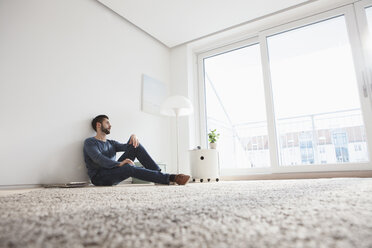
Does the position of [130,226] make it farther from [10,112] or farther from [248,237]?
[10,112]

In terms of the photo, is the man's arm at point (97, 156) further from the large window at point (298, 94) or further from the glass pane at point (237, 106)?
the glass pane at point (237, 106)

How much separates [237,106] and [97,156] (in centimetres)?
352

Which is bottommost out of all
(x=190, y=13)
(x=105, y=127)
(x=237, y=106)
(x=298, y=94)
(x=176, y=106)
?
(x=105, y=127)

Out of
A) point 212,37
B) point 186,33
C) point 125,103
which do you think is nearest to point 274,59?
point 212,37

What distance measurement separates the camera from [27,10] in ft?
7.63

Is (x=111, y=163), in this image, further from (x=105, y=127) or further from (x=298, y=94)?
(x=298, y=94)

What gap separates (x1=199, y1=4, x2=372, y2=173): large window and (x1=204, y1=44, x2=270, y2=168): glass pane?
0.06ft

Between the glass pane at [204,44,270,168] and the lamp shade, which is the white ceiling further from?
the lamp shade

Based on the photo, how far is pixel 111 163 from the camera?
7.25 feet

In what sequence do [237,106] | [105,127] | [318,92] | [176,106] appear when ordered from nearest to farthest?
[105,127] < [176,106] < [318,92] < [237,106]

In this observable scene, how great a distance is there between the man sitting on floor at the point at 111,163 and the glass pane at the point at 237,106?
193cm

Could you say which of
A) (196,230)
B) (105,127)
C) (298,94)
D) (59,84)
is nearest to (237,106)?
(298,94)

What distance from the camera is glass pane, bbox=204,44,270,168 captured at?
4.31 metres

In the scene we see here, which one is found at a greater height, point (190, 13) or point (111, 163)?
point (190, 13)
